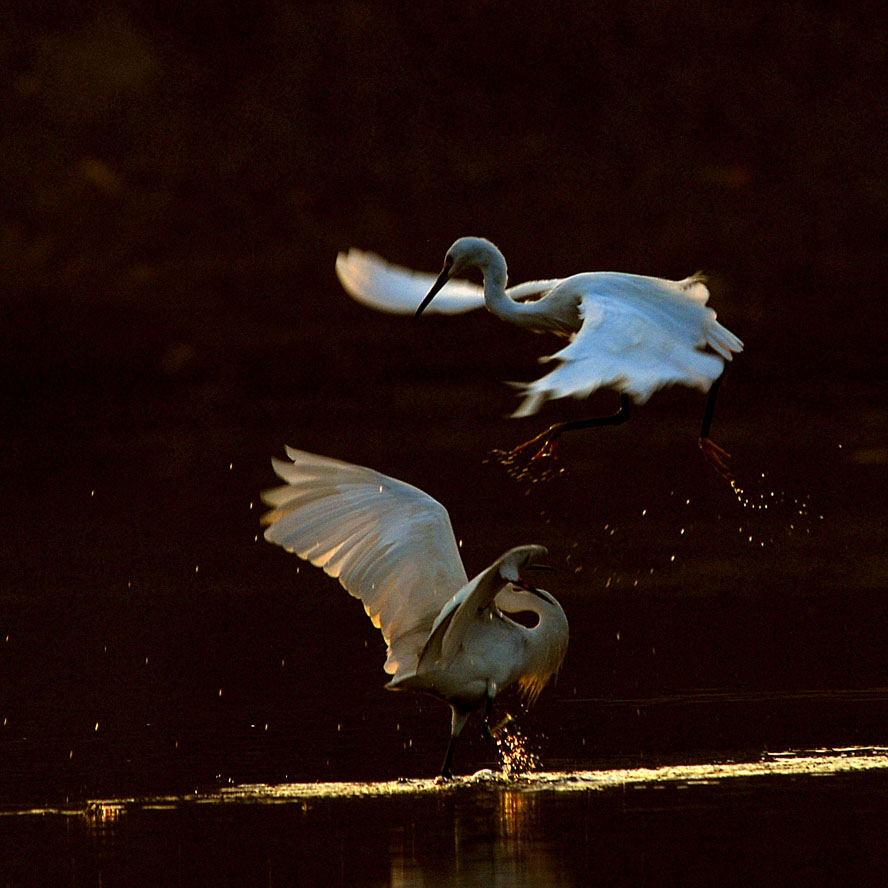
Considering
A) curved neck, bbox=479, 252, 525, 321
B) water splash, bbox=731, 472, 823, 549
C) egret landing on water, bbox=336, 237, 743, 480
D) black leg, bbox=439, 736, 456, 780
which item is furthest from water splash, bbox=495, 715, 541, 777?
water splash, bbox=731, 472, 823, 549

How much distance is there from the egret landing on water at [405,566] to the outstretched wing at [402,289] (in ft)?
6.29

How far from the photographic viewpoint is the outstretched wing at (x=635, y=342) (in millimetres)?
6945

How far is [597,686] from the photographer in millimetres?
8906

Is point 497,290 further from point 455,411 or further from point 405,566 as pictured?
point 455,411

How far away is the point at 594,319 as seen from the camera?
784 centimetres

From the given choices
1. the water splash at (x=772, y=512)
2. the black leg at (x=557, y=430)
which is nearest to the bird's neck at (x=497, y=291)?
the black leg at (x=557, y=430)

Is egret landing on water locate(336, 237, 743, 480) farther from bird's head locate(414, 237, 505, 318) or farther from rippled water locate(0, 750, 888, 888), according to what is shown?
rippled water locate(0, 750, 888, 888)

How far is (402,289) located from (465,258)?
0.60 metres

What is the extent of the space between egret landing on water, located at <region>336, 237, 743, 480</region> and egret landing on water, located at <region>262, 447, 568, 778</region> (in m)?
0.69

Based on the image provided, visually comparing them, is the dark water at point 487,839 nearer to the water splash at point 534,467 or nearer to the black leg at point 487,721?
the black leg at point 487,721

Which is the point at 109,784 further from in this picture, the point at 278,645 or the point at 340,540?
the point at 278,645

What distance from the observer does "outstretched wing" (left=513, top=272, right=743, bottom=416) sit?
6.95 metres

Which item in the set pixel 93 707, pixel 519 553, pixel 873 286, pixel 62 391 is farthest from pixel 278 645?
pixel 873 286

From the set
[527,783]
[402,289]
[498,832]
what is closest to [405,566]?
[527,783]
